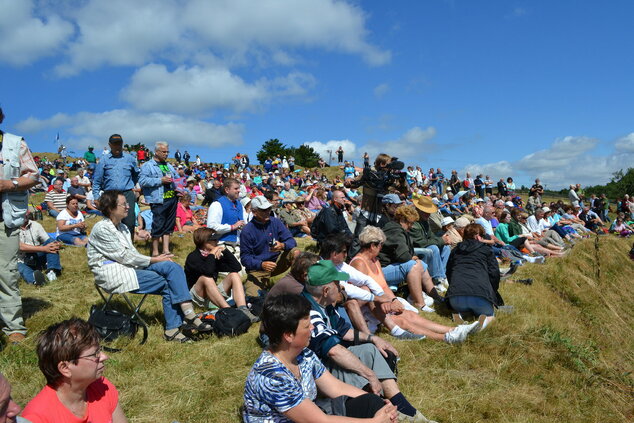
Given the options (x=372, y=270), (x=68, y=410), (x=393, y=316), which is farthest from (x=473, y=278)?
(x=68, y=410)

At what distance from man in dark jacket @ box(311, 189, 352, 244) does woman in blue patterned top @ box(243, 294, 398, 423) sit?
16.0 feet

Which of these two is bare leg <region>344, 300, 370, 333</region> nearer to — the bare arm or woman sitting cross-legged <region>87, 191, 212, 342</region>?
the bare arm

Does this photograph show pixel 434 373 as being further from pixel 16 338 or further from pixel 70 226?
pixel 70 226

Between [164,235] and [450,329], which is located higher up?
[164,235]

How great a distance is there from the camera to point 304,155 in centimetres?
6144

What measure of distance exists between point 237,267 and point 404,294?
2.70 m

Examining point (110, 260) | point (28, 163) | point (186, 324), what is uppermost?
point (28, 163)

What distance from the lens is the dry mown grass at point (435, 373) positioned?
3625mm

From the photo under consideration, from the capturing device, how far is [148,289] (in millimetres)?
4691

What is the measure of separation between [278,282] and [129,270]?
1634 mm

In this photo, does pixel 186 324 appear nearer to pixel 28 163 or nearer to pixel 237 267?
pixel 237 267

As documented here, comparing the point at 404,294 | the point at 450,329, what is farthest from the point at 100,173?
the point at 450,329

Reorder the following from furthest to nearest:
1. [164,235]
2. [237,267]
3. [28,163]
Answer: [164,235] → [237,267] → [28,163]

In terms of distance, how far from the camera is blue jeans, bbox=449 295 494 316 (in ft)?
19.0
